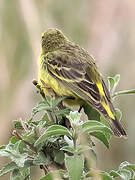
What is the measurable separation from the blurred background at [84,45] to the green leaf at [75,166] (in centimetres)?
184

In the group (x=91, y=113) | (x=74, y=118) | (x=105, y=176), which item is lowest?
(x=105, y=176)

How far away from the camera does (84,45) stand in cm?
368

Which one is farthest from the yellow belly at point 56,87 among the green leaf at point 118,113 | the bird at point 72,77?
the green leaf at point 118,113

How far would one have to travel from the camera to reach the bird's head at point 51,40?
290 cm

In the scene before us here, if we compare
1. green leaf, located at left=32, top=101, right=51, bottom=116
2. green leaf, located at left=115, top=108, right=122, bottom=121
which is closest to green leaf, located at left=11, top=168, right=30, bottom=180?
green leaf, located at left=32, top=101, right=51, bottom=116

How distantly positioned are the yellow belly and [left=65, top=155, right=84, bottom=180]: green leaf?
0.90 meters

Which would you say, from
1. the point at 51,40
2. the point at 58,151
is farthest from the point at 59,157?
the point at 51,40

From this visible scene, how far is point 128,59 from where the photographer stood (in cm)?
359

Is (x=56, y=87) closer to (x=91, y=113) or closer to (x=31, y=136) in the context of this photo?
(x=91, y=113)

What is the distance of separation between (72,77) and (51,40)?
0.50 metres

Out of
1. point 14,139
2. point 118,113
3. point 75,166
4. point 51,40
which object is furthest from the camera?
point 51,40

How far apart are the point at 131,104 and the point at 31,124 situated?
7.40 ft

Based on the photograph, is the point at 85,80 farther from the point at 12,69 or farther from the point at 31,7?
the point at 12,69

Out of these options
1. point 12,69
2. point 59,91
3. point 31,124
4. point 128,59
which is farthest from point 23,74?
point 31,124
